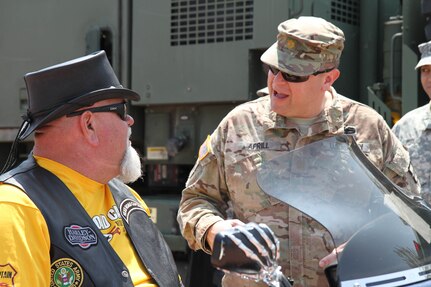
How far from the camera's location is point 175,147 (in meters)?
5.88

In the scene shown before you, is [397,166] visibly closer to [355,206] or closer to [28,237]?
[355,206]

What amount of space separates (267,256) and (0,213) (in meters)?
0.81

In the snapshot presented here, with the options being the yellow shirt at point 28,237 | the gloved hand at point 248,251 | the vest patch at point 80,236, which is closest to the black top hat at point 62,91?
the yellow shirt at point 28,237

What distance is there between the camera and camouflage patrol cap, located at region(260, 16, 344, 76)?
8.98 ft

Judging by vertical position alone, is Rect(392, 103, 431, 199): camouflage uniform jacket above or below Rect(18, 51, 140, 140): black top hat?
below

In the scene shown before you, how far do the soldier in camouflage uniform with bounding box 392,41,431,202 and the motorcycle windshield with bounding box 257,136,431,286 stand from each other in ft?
7.29

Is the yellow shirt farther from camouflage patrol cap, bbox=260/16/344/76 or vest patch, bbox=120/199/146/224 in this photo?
camouflage patrol cap, bbox=260/16/344/76

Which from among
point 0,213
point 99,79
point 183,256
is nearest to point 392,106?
point 183,256

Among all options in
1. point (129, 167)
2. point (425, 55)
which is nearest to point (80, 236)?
point (129, 167)

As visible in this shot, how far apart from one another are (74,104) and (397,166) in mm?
1165

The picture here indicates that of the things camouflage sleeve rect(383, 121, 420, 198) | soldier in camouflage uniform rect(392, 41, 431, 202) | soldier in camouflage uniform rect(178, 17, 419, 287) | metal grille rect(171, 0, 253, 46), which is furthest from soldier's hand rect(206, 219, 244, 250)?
metal grille rect(171, 0, 253, 46)

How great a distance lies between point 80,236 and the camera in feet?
7.61

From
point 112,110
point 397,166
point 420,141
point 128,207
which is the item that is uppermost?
point 112,110

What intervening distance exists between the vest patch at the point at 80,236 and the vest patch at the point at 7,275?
20 centimetres
